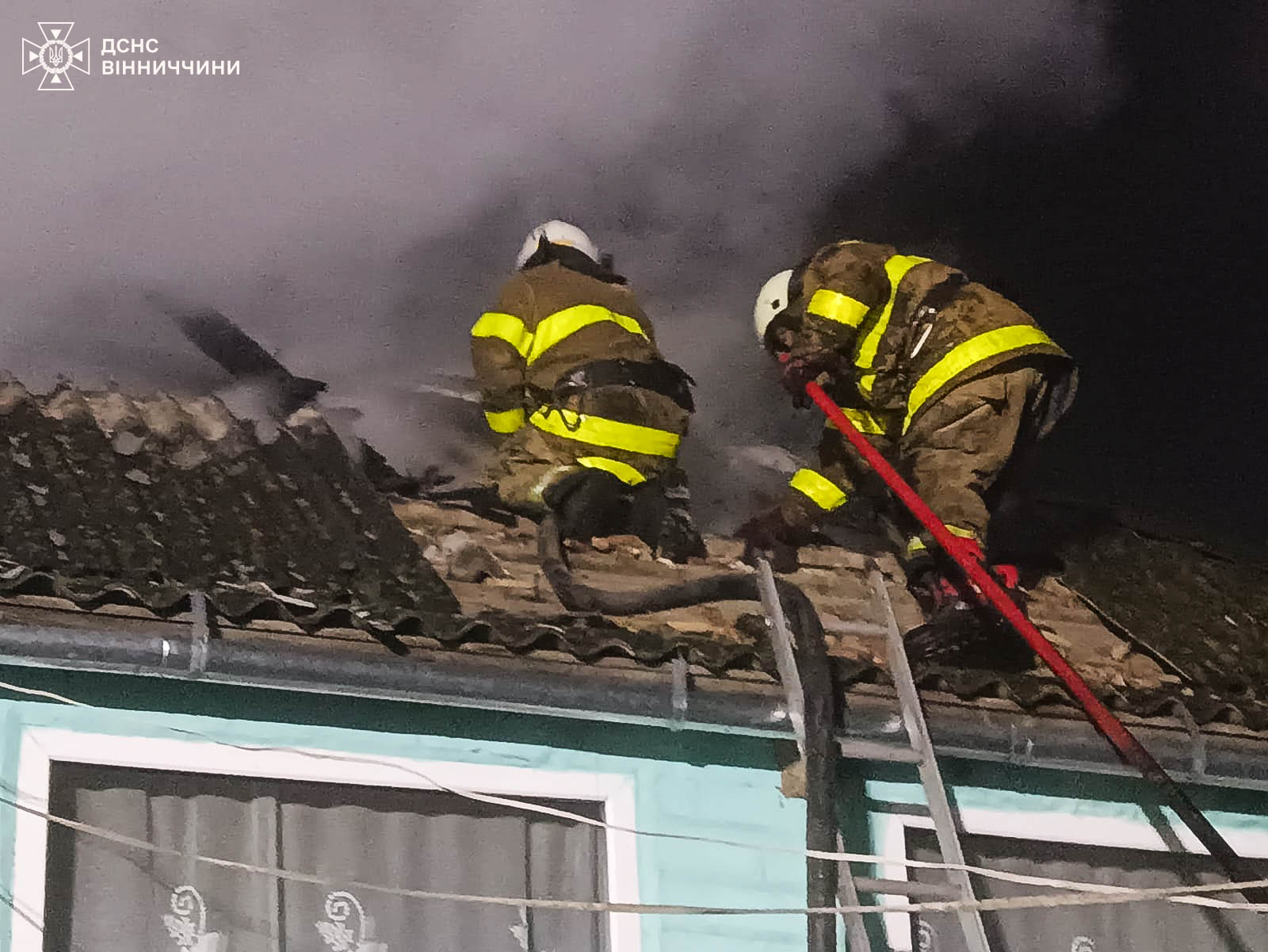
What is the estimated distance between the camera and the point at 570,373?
3.67 metres

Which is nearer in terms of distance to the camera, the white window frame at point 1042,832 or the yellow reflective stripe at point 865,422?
the white window frame at point 1042,832

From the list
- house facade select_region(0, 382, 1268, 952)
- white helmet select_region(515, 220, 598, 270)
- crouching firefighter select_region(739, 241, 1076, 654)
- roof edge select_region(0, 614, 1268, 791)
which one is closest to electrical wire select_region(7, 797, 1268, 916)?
house facade select_region(0, 382, 1268, 952)

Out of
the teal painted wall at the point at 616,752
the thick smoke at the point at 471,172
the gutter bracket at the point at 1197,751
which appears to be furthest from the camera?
the thick smoke at the point at 471,172

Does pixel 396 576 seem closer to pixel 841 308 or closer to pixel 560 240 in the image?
pixel 841 308

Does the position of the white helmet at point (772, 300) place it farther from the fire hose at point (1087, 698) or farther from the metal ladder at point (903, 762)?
the metal ladder at point (903, 762)

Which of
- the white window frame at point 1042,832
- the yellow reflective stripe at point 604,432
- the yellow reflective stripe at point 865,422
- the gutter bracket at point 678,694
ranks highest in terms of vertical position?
the yellow reflective stripe at point 865,422

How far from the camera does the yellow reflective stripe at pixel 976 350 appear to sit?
11.4ft

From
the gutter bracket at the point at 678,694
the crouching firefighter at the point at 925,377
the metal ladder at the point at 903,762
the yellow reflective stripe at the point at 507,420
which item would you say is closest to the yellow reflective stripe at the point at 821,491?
the crouching firefighter at the point at 925,377

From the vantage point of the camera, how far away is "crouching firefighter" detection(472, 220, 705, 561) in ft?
11.8

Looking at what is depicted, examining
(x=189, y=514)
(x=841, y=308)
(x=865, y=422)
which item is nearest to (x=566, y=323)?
(x=841, y=308)

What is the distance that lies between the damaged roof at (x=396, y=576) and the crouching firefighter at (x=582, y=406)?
0.10m

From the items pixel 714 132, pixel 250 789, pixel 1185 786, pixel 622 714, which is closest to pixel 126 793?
pixel 250 789

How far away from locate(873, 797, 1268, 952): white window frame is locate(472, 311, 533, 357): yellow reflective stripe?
1607 mm

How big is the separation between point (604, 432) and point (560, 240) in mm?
683
